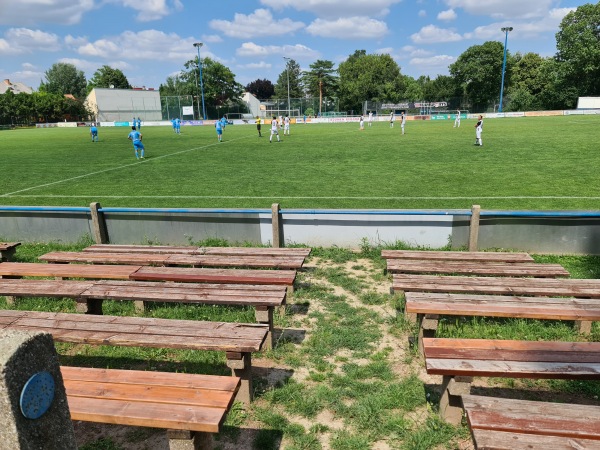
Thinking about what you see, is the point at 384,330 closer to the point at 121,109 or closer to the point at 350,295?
the point at 350,295

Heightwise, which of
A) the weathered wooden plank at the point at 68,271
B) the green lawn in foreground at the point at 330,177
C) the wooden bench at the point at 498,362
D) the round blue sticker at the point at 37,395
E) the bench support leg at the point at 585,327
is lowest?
the bench support leg at the point at 585,327

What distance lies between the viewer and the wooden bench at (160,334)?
12.8ft

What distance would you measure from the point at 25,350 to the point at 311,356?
3.54 m

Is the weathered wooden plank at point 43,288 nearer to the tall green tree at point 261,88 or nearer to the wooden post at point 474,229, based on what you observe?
the wooden post at point 474,229

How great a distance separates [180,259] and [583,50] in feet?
258

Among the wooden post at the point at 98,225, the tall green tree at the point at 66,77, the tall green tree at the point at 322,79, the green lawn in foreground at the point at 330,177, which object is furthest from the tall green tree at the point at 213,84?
the wooden post at the point at 98,225

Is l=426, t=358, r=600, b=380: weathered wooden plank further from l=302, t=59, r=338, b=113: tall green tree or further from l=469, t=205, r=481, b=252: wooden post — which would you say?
l=302, t=59, r=338, b=113: tall green tree

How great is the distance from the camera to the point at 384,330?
536 centimetres

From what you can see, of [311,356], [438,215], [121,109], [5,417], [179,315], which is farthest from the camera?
[121,109]

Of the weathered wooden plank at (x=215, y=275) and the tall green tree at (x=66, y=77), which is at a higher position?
the tall green tree at (x=66, y=77)

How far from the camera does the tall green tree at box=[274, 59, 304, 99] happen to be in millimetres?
127250

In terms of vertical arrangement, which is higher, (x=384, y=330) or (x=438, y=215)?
(x=438, y=215)

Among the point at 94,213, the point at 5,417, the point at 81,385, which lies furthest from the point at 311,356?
the point at 94,213

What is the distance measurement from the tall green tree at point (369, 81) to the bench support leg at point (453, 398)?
89836 millimetres
